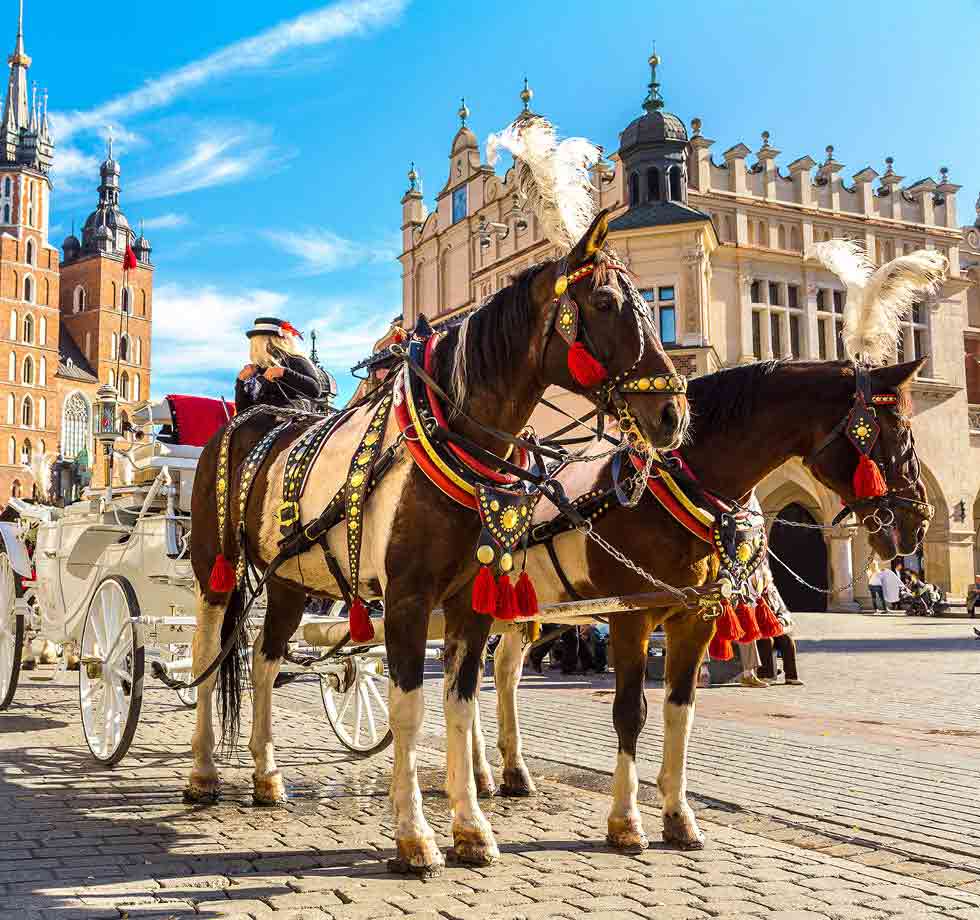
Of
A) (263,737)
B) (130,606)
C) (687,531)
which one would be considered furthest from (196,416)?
(687,531)

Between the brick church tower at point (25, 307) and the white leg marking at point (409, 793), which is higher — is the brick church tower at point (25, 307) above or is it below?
above

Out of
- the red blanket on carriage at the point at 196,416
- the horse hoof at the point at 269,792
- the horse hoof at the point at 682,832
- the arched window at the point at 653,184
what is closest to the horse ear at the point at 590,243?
the horse hoof at the point at 682,832

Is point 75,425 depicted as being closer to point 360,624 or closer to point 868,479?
point 360,624

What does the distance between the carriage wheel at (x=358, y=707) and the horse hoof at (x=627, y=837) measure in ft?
7.78

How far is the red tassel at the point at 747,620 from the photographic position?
525cm

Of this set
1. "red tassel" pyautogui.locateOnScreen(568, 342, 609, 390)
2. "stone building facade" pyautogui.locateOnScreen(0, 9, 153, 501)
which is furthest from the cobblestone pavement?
"stone building facade" pyautogui.locateOnScreen(0, 9, 153, 501)

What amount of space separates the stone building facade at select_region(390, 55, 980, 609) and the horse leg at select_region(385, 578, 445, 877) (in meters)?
24.6

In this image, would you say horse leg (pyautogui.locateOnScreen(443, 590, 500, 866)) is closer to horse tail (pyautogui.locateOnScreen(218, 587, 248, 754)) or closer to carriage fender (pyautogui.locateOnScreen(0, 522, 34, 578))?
horse tail (pyautogui.locateOnScreen(218, 587, 248, 754))

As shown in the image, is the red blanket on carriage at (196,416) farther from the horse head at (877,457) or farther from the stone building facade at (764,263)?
the stone building facade at (764,263)

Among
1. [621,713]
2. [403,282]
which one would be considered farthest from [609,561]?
[403,282]

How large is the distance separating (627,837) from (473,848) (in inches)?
30.5

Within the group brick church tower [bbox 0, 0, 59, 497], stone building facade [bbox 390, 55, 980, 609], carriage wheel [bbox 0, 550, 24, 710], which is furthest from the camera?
brick church tower [bbox 0, 0, 59, 497]

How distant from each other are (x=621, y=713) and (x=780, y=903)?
1.22m

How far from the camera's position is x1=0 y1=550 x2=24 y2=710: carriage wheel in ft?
27.9
